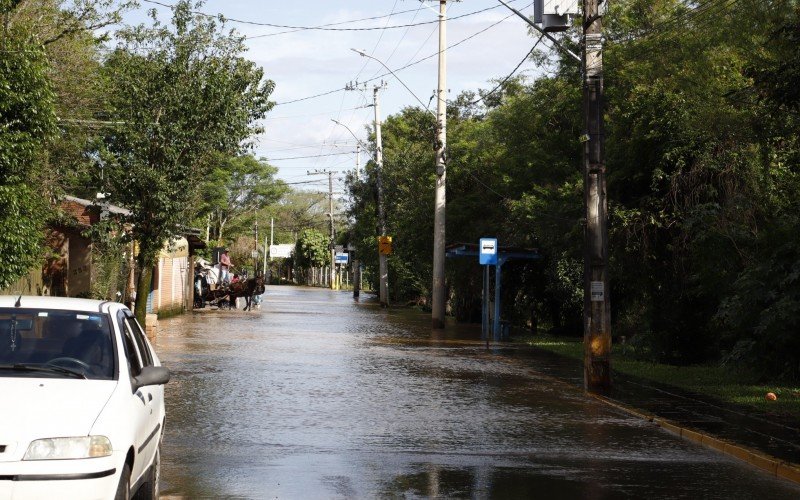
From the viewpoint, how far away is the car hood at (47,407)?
21.1 feet

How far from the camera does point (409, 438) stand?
13.4m

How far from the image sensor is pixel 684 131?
22719 millimetres

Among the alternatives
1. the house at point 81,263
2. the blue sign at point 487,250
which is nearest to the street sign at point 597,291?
the blue sign at point 487,250

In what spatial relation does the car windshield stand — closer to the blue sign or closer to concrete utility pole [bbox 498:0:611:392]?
concrete utility pole [bbox 498:0:611:392]

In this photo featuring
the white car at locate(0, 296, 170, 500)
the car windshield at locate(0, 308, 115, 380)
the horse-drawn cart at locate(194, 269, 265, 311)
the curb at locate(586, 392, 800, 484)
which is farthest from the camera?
the horse-drawn cart at locate(194, 269, 265, 311)

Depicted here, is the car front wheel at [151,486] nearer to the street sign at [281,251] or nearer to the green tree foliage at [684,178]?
the green tree foliage at [684,178]

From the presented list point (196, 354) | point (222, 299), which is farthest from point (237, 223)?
point (196, 354)

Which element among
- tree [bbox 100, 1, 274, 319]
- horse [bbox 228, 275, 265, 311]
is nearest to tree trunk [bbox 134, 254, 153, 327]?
tree [bbox 100, 1, 274, 319]

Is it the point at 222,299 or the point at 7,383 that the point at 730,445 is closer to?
the point at 7,383

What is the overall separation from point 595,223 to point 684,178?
499cm

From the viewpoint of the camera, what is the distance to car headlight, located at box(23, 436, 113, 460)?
6.41 meters

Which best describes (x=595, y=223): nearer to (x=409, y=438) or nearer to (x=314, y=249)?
(x=409, y=438)

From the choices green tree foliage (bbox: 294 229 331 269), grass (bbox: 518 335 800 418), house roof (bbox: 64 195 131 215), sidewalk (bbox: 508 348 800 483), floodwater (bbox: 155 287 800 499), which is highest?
green tree foliage (bbox: 294 229 331 269)

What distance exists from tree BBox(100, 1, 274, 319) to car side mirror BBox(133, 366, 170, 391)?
17776mm
